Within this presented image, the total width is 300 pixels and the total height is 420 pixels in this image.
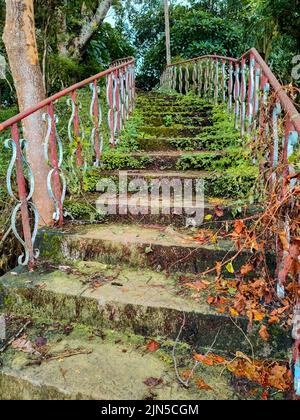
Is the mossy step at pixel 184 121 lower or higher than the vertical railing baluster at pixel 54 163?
higher

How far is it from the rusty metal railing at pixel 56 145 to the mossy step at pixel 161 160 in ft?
0.50

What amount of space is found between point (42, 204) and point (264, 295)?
1.93 m

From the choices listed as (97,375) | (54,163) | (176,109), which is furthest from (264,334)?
(176,109)

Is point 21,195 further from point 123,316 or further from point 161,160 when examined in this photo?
point 161,160

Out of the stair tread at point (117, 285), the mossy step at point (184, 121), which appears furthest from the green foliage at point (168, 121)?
the stair tread at point (117, 285)

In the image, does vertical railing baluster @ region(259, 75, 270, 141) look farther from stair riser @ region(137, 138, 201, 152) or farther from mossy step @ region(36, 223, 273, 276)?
stair riser @ region(137, 138, 201, 152)

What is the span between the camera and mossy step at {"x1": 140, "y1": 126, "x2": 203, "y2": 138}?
4505 mm

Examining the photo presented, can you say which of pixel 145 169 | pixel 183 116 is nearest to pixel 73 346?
pixel 145 169

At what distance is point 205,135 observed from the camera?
Result: 443cm

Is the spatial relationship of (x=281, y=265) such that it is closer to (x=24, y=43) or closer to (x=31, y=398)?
(x=31, y=398)

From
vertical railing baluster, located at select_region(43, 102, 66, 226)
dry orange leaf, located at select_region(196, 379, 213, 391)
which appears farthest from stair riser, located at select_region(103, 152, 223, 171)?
dry orange leaf, located at select_region(196, 379, 213, 391)

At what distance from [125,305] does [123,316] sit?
7 cm

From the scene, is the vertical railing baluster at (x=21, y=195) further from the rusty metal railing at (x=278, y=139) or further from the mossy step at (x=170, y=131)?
the mossy step at (x=170, y=131)

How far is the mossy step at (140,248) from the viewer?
2.46 metres
